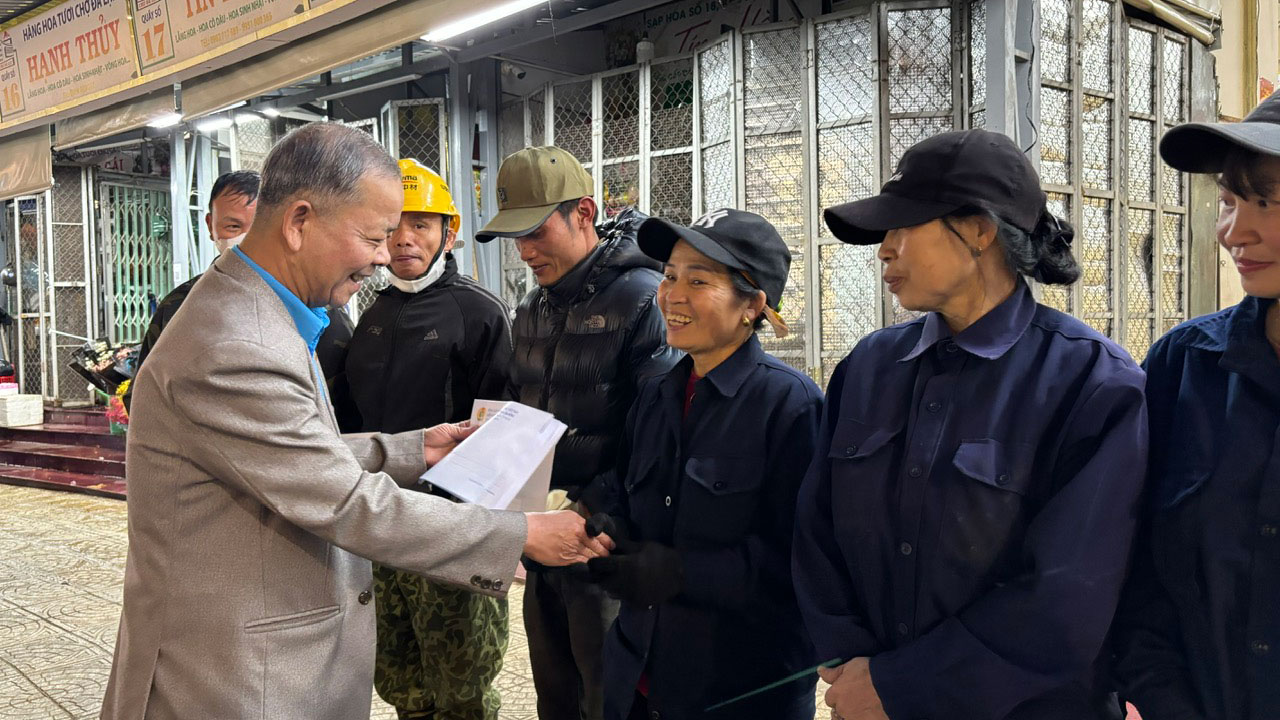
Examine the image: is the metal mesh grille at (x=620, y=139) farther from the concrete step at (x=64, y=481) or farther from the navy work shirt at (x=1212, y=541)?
the navy work shirt at (x=1212, y=541)

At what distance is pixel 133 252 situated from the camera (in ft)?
37.9

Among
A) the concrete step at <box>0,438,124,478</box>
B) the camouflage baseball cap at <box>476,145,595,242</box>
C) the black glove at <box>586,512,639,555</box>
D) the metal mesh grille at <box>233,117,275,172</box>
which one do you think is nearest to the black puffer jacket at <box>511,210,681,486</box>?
the camouflage baseball cap at <box>476,145,595,242</box>

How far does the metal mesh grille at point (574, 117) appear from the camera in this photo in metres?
7.34

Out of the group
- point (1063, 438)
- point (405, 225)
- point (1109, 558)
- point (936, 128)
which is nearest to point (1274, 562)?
point (1109, 558)

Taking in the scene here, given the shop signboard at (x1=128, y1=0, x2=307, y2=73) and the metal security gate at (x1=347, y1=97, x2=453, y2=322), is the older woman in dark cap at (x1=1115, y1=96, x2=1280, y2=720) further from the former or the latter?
the metal security gate at (x1=347, y1=97, x2=453, y2=322)

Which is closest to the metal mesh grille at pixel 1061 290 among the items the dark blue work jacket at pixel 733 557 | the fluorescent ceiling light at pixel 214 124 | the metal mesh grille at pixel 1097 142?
the metal mesh grille at pixel 1097 142

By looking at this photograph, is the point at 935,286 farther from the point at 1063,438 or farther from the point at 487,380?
the point at 487,380

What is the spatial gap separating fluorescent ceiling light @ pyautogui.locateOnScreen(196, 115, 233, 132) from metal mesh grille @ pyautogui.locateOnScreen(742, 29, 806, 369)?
4813 millimetres

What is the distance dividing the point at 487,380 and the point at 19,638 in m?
3.15

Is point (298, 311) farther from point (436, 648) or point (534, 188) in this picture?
point (436, 648)

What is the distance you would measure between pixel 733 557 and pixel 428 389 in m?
1.29

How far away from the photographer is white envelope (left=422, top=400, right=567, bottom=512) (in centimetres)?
185

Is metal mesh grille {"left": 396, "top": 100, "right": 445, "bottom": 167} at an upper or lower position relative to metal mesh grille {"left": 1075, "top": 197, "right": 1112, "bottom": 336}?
upper

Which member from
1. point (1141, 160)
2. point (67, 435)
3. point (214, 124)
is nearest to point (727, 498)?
point (1141, 160)
